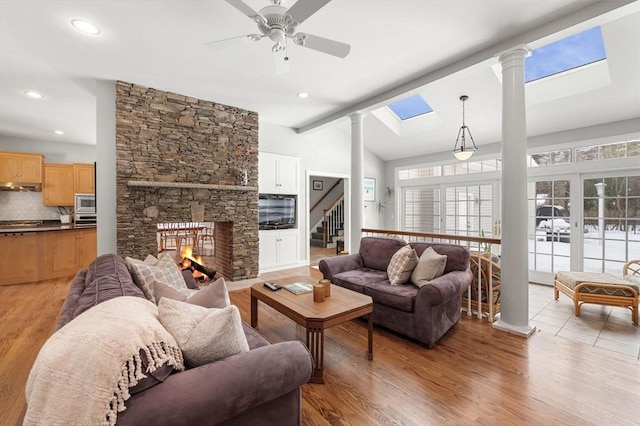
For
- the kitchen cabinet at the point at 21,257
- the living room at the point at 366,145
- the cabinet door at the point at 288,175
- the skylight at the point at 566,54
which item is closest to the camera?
the skylight at the point at 566,54

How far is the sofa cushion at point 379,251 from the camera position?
3762 millimetres

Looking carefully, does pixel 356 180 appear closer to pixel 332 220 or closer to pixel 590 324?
pixel 590 324

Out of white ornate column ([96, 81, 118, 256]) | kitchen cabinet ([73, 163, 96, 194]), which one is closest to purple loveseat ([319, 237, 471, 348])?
white ornate column ([96, 81, 118, 256])

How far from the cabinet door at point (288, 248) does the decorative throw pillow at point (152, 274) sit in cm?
344

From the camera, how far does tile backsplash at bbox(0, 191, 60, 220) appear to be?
18.6 ft

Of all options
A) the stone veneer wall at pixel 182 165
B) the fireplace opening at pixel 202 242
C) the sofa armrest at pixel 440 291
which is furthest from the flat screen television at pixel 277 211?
the sofa armrest at pixel 440 291

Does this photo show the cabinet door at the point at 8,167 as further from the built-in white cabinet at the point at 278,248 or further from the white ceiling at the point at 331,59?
the built-in white cabinet at the point at 278,248

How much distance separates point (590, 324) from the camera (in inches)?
125

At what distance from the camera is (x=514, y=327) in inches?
116

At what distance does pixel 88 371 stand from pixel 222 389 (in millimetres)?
469

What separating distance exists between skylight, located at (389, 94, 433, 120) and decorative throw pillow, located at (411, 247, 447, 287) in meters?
3.41

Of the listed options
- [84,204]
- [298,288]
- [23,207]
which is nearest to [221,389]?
[298,288]

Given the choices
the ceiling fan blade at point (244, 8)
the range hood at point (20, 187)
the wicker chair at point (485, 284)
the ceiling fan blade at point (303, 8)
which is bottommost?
the wicker chair at point (485, 284)

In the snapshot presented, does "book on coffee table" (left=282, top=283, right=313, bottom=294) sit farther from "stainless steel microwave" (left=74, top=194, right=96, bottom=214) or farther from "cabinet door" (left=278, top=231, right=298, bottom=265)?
"stainless steel microwave" (left=74, top=194, right=96, bottom=214)
